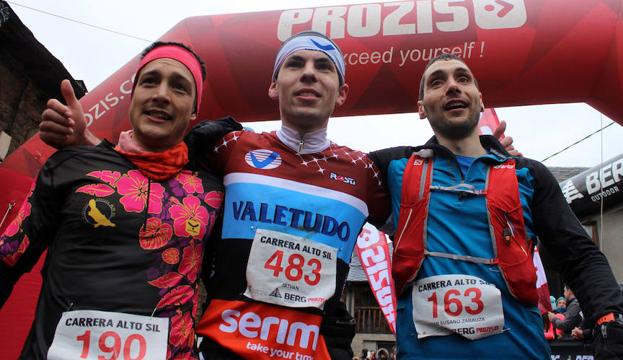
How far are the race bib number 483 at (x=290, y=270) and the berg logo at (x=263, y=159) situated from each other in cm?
32

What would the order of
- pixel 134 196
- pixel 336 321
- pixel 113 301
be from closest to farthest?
pixel 113 301
pixel 134 196
pixel 336 321

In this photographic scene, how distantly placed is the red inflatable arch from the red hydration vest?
2.19 meters

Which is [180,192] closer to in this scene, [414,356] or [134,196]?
[134,196]

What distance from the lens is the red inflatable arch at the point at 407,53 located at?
379 centimetres

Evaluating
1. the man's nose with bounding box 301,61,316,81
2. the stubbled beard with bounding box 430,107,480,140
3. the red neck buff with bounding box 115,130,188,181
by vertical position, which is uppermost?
the man's nose with bounding box 301,61,316,81

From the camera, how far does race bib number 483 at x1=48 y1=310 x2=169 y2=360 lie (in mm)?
1477

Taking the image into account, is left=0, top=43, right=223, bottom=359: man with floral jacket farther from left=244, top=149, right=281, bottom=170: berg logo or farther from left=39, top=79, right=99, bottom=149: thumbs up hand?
left=244, top=149, right=281, bottom=170: berg logo

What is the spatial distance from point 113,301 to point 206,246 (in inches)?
18.2

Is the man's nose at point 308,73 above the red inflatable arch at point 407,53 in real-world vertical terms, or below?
below

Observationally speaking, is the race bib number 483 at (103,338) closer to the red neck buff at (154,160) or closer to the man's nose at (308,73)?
the red neck buff at (154,160)

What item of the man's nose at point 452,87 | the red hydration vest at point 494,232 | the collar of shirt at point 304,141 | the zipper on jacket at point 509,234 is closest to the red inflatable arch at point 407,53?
the man's nose at point 452,87

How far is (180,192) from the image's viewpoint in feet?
5.94

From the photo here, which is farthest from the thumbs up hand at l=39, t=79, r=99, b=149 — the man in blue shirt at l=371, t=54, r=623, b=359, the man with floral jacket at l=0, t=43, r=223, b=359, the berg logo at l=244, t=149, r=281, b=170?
the man in blue shirt at l=371, t=54, r=623, b=359

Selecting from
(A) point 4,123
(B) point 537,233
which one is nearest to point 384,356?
(A) point 4,123
